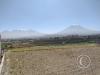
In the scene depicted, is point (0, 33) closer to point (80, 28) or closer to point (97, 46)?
point (80, 28)

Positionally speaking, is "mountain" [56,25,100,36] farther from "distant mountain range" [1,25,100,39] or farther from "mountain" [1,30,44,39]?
"mountain" [1,30,44,39]

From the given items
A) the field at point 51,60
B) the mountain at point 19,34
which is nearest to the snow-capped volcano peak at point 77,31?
the field at point 51,60

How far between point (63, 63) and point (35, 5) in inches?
54.4

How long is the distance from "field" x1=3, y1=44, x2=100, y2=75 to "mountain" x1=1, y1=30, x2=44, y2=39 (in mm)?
291

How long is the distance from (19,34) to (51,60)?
2.86 feet

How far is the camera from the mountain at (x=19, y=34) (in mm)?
4297

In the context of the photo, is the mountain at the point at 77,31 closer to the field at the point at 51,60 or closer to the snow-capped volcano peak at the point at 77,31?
the snow-capped volcano peak at the point at 77,31

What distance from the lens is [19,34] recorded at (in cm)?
434

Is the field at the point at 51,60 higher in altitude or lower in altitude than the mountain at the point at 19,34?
lower

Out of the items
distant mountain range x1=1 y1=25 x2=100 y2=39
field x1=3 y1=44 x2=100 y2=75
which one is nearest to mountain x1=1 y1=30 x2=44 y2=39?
distant mountain range x1=1 y1=25 x2=100 y2=39

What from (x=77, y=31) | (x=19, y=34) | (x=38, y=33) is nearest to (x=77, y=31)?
(x=77, y=31)

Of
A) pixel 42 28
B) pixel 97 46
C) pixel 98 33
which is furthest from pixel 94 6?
pixel 42 28

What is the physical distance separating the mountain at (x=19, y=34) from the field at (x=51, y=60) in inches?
11.5

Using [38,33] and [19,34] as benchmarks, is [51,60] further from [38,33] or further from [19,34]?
[19,34]
